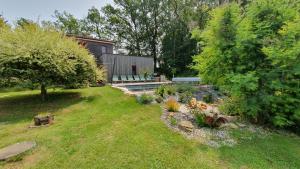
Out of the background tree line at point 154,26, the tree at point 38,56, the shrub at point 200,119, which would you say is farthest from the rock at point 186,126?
the background tree line at point 154,26

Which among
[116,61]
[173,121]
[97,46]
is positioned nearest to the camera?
[173,121]

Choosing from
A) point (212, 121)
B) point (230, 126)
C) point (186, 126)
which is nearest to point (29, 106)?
point (186, 126)

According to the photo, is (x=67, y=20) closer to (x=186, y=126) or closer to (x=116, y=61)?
(x=116, y=61)

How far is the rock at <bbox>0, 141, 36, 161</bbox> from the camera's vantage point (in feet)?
11.5

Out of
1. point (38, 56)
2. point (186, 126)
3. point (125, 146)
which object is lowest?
point (125, 146)

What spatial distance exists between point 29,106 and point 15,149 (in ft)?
13.3

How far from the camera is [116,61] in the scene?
1531cm

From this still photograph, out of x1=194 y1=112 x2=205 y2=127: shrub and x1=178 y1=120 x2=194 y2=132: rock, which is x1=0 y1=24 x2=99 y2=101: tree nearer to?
x1=178 y1=120 x2=194 y2=132: rock

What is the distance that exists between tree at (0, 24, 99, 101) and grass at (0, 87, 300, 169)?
1.70m

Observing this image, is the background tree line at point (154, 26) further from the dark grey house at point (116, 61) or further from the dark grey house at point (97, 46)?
the dark grey house at point (97, 46)

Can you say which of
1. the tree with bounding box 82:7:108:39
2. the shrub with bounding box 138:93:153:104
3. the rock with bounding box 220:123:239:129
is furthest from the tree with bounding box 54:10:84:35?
the rock with bounding box 220:123:239:129

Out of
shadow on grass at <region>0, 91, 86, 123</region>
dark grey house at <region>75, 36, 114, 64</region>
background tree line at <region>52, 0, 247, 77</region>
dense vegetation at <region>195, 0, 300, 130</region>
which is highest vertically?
background tree line at <region>52, 0, 247, 77</region>

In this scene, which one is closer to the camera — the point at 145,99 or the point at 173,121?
the point at 173,121

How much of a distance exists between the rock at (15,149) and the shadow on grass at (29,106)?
209 cm
